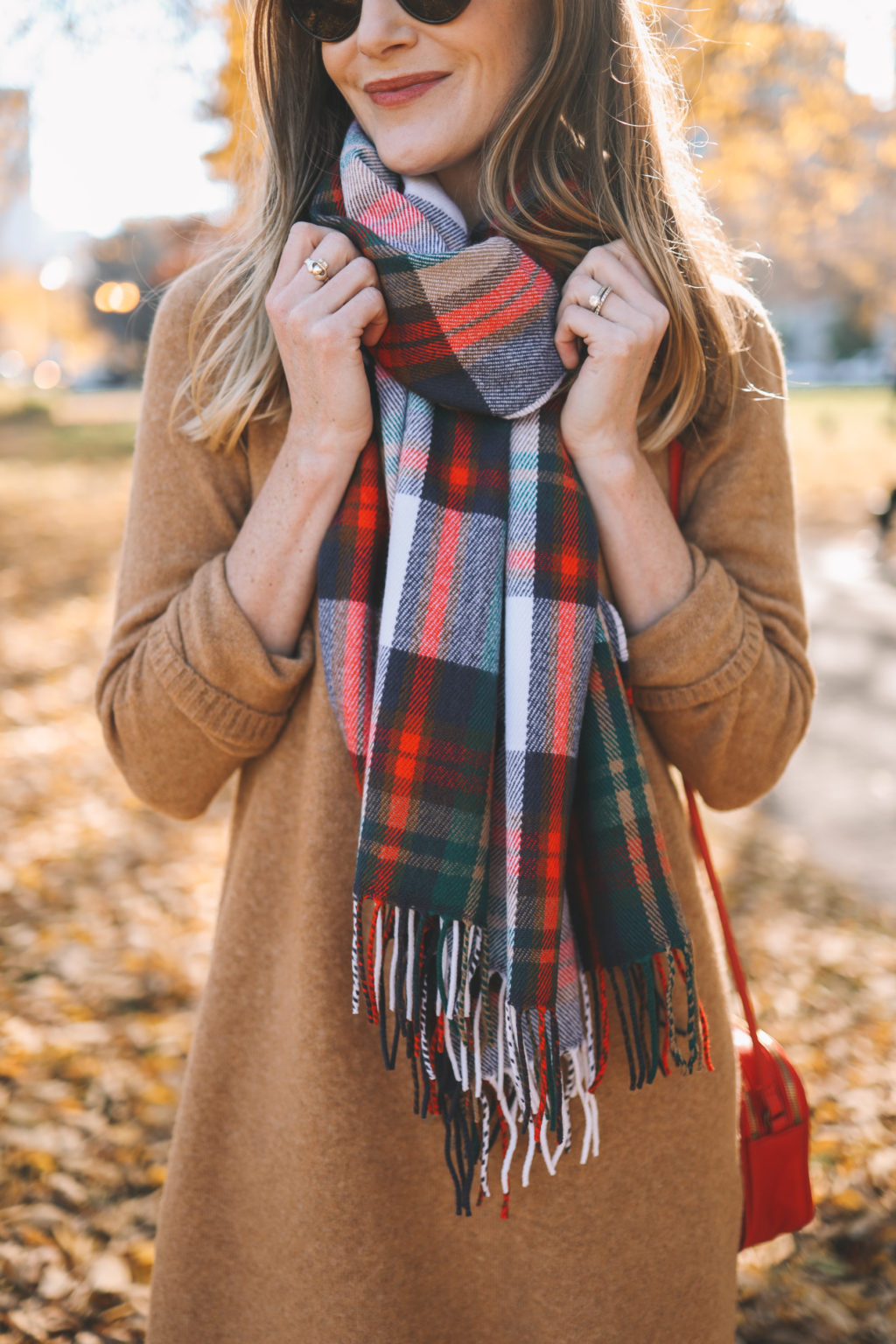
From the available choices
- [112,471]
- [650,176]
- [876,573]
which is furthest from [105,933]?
[112,471]

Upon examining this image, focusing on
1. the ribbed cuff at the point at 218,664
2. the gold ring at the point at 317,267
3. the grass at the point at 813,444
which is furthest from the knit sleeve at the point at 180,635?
the grass at the point at 813,444

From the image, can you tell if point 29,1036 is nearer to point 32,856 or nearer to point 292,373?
point 32,856

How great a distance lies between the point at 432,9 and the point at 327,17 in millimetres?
171

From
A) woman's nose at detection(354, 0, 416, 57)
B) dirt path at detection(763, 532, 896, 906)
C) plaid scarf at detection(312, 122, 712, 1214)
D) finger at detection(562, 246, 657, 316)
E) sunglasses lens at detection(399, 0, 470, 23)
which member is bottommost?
dirt path at detection(763, 532, 896, 906)

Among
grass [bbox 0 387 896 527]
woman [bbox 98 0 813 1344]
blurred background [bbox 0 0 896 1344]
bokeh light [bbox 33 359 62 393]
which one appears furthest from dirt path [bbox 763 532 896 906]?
bokeh light [bbox 33 359 62 393]

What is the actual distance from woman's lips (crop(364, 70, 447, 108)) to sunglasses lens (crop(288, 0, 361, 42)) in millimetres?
82

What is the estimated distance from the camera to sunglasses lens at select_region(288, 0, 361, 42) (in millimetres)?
1408

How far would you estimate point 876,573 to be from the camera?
34.9ft

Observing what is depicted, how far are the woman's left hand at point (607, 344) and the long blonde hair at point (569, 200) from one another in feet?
0.20

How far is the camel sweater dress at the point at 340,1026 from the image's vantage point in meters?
1.41

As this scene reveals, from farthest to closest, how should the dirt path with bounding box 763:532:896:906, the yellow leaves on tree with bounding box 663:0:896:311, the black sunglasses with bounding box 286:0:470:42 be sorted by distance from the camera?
the yellow leaves on tree with bounding box 663:0:896:311 < the dirt path with bounding box 763:532:896:906 < the black sunglasses with bounding box 286:0:470:42

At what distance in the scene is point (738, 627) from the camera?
1448 mm

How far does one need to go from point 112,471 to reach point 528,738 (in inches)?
693

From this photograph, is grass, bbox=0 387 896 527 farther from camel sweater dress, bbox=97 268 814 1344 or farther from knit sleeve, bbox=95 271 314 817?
knit sleeve, bbox=95 271 314 817
